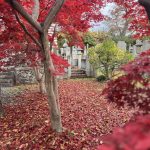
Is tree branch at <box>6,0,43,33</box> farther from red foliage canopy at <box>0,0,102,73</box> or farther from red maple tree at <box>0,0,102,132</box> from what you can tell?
red foliage canopy at <box>0,0,102,73</box>

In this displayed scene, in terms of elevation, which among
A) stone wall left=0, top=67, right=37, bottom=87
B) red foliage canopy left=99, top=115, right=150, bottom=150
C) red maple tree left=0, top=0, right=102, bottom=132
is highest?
red maple tree left=0, top=0, right=102, bottom=132

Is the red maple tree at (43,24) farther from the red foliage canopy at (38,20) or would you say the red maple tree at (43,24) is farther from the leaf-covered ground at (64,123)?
the leaf-covered ground at (64,123)

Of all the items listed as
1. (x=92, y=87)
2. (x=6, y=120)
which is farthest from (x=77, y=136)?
(x=92, y=87)

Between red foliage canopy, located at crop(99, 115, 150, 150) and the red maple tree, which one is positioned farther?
the red maple tree

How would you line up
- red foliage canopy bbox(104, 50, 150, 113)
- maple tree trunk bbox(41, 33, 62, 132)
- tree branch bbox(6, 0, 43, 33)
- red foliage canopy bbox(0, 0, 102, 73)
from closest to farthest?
red foliage canopy bbox(104, 50, 150, 113)
tree branch bbox(6, 0, 43, 33)
maple tree trunk bbox(41, 33, 62, 132)
red foliage canopy bbox(0, 0, 102, 73)

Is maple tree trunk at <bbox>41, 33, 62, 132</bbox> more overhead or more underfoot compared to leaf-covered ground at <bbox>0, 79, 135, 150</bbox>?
more overhead

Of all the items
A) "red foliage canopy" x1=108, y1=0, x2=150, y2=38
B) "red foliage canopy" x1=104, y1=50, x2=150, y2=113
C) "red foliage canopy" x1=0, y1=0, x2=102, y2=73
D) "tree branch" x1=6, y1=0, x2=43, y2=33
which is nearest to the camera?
"red foliage canopy" x1=104, y1=50, x2=150, y2=113

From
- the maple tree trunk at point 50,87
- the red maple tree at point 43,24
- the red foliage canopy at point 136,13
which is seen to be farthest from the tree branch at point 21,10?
the red foliage canopy at point 136,13

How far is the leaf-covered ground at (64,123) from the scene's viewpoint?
6176 millimetres

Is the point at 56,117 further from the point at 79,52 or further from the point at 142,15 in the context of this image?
the point at 79,52

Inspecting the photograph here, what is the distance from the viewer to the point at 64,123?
7250 millimetres

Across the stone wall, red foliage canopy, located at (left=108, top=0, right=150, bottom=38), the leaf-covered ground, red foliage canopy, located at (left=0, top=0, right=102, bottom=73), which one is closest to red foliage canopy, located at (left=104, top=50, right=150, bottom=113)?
the leaf-covered ground

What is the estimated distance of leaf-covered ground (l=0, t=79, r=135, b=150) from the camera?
618cm

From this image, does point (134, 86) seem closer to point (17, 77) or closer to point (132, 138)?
point (132, 138)
